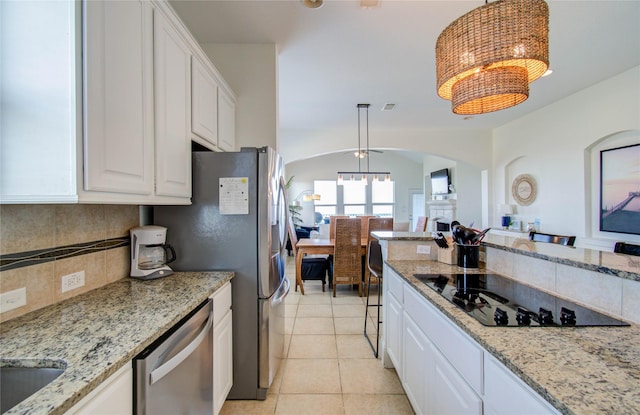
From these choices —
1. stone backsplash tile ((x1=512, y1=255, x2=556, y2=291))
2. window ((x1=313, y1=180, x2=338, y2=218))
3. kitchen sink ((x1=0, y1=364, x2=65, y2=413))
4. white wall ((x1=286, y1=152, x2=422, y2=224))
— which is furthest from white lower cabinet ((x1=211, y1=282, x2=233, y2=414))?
window ((x1=313, y1=180, x2=338, y2=218))

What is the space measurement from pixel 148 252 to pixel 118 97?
3.09ft

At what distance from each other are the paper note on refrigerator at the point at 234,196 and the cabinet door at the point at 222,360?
67cm

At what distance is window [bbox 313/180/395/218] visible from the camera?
9414 millimetres

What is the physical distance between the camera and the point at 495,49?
1254 millimetres

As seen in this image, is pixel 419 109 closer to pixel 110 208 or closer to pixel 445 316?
pixel 445 316

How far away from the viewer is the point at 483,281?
1577 millimetres

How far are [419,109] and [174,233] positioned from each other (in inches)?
160

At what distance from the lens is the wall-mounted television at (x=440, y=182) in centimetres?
695

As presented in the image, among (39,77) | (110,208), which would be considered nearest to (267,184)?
(110,208)

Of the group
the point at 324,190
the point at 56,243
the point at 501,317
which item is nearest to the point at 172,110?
the point at 56,243

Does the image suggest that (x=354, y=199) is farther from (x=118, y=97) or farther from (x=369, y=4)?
(x=118, y=97)

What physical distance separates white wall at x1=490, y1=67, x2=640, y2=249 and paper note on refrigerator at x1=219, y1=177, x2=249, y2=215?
431 cm

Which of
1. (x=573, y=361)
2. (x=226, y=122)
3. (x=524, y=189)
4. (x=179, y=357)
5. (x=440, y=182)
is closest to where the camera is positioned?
(x=573, y=361)

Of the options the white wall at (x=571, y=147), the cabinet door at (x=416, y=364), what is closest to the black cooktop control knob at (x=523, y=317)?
the cabinet door at (x=416, y=364)
